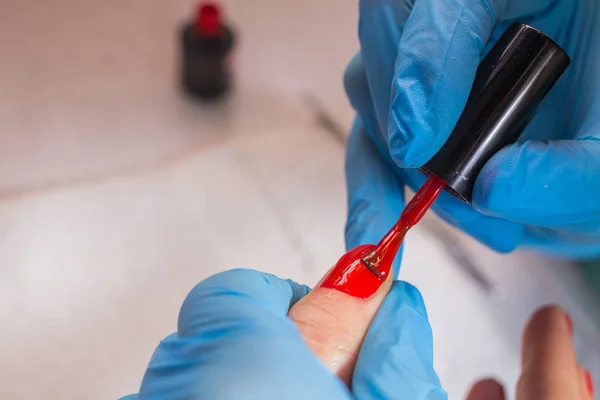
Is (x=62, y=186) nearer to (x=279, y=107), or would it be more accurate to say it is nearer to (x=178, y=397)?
(x=279, y=107)

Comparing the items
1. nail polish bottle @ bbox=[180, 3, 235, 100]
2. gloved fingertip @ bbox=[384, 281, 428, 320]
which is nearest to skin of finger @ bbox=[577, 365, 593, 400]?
gloved fingertip @ bbox=[384, 281, 428, 320]

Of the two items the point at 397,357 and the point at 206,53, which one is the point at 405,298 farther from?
the point at 206,53

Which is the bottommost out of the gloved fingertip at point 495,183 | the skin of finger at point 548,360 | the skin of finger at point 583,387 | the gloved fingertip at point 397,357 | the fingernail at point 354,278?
the skin of finger at point 583,387

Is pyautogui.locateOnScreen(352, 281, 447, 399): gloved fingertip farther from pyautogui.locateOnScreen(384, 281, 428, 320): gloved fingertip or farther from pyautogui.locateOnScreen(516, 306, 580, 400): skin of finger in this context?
pyautogui.locateOnScreen(516, 306, 580, 400): skin of finger

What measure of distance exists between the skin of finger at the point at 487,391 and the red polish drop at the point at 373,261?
304 mm

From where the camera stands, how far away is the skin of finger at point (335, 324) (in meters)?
0.59

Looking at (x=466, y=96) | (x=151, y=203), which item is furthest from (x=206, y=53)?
(x=466, y=96)

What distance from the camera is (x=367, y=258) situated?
66 centimetres

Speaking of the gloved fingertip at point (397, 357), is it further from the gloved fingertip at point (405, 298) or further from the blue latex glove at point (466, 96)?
the blue latex glove at point (466, 96)

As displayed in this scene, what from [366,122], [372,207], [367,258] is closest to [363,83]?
[366,122]

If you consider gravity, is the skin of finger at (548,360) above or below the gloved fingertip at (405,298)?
below

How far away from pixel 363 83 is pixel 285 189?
36 centimetres

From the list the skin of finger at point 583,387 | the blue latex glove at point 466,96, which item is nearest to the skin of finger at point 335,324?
the blue latex glove at point 466,96

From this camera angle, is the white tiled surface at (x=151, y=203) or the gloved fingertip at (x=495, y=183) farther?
the white tiled surface at (x=151, y=203)
